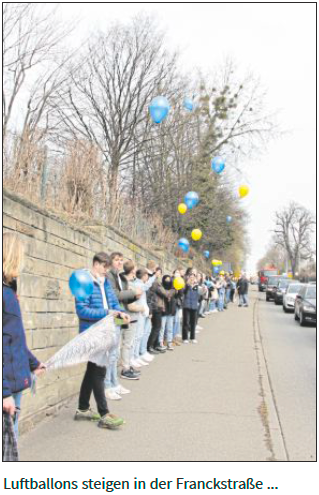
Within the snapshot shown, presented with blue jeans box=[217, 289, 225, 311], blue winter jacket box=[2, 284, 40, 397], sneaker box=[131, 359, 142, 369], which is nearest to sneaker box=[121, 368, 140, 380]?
sneaker box=[131, 359, 142, 369]

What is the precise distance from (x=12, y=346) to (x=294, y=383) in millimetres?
6558

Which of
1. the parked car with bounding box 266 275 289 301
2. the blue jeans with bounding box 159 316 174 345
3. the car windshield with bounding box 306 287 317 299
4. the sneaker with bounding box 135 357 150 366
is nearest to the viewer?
the sneaker with bounding box 135 357 150 366

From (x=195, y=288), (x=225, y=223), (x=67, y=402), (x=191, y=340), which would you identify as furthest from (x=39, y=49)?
(x=225, y=223)

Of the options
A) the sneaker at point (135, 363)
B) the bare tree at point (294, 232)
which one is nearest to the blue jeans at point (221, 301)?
the sneaker at point (135, 363)

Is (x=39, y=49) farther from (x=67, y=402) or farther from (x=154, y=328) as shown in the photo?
(x=67, y=402)

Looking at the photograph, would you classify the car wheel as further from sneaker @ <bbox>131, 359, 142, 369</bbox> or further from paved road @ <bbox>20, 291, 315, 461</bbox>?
sneaker @ <bbox>131, 359, 142, 369</bbox>

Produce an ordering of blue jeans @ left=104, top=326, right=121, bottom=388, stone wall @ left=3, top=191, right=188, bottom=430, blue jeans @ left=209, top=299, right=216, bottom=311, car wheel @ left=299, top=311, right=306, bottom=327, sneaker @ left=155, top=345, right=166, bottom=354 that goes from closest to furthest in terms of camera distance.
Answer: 1. stone wall @ left=3, top=191, right=188, bottom=430
2. blue jeans @ left=104, top=326, right=121, bottom=388
3. sneaker @ left=155, top=345, right=166, bottom=354
4. car wheel @ left=299, top=311, right=306, bottom=327
5. blue jeans @ left=209, top=299, right=216, bottom=311

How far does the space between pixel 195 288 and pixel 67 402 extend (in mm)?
7400

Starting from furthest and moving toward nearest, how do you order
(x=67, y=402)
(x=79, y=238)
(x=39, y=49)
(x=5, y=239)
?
(x=39, y=49), (x=79, y=238), (x=67, y=402), (x=5, y=239)

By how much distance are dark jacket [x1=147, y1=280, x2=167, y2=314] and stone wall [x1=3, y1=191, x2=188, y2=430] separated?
3620 mm

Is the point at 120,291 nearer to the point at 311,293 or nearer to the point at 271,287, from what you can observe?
the point at 311,293

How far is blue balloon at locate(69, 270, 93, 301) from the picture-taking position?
601 centimetres

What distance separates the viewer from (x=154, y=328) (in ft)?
40.1

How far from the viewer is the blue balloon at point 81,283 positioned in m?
6.01
